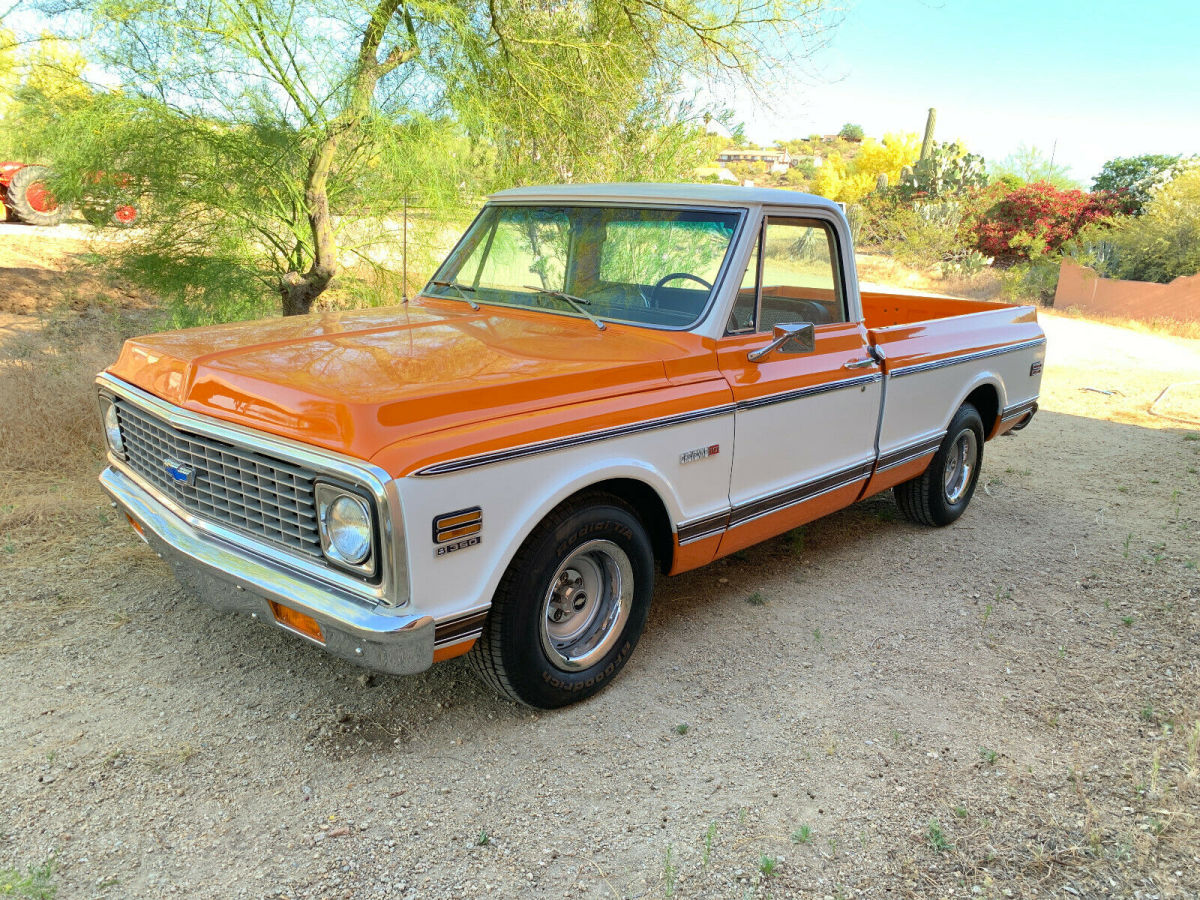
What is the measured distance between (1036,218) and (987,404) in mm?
21049

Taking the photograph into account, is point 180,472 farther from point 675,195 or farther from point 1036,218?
point 1036,218

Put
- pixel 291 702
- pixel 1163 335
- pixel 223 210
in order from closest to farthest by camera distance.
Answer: pixel 291 702
pixel 223 210
pixel 1163 335

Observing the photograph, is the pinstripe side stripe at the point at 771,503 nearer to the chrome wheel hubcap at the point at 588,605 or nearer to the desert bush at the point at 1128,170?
the chrome wheel hubcap at the point at 588,605

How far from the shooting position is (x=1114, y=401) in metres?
9.62

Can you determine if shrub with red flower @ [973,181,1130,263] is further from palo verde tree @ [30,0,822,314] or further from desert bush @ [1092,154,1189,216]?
palo verde tree @ [30,0,822,314]

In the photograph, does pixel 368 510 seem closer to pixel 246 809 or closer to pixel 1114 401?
pixel 246 809

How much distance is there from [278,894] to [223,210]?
5627mm

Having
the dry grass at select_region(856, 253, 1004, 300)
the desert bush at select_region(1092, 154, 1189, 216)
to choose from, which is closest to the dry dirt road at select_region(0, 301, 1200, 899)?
the dry grass at select_region(856, 253, 1004, 300)

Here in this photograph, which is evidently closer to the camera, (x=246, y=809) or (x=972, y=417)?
(x=246, y=809)

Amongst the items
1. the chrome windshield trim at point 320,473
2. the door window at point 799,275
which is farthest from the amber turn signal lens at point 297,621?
the door window at point 799,275

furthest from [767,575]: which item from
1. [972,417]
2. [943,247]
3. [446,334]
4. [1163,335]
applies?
[943,247]

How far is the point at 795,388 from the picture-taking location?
3.91 m

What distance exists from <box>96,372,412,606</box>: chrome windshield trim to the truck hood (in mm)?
37

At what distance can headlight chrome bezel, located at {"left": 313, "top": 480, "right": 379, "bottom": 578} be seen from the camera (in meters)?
2.54
